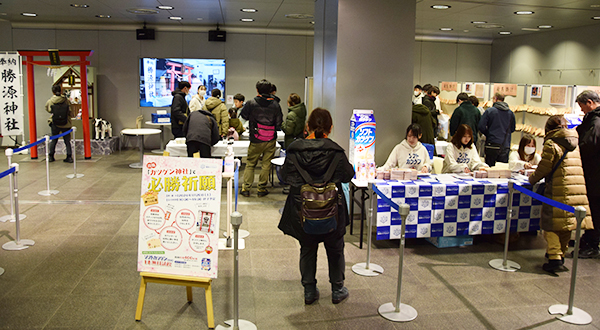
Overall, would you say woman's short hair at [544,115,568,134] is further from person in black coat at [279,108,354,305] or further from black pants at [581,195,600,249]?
person in black coat at [279,108,354,305]

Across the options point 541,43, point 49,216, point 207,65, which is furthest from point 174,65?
point 541,43

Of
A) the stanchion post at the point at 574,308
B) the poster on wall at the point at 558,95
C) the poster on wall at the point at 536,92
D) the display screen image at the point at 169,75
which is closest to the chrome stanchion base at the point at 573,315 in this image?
the stanchion post at the point at 574,308

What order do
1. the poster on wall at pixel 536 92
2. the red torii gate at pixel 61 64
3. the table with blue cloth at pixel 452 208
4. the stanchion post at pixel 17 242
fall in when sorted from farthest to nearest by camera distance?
the red torii gate at pixel 61 64
the poster on wall at pixel 536 92
the stanchion post at pixel 17 242
the table with blue cloth at pixel 452 208

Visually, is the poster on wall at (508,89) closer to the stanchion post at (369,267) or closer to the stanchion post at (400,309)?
the stanchion post at (369,267)

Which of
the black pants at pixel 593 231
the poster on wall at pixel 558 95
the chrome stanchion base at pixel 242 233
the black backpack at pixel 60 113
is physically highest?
the poster on wall at pixel 558 95

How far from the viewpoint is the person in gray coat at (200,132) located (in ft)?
20.4

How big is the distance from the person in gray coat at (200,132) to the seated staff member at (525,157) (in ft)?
11.7

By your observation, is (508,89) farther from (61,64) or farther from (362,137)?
(61,64)

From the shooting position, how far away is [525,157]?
5199 mm

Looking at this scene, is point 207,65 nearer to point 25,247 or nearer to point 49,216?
point 49,216

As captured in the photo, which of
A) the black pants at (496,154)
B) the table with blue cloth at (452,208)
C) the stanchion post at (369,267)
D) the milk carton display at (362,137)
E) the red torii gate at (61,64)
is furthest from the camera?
the red torii gate at (61,64)

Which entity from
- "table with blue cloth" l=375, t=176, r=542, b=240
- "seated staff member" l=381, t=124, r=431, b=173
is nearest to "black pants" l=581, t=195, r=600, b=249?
"table with blue cloth" l=375, t=176, r=542, b=240

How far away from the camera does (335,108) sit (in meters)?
5.56

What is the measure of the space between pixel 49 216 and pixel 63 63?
16.0 feet
